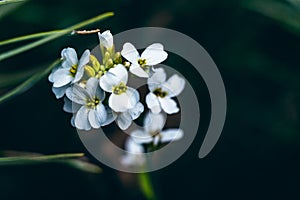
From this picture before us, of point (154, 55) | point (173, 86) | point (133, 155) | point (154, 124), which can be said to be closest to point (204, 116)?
point (133, 155)

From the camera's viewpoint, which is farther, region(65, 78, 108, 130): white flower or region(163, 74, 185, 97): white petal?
region(163, 74, 185, 97): white petal

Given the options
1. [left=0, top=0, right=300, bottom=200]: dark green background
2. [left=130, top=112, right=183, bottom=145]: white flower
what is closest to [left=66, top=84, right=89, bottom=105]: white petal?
[left=130, top=112, right=183, bottom=145]: white flower

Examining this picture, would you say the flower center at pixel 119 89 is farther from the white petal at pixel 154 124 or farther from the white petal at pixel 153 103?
the white petal at pixel 154 124

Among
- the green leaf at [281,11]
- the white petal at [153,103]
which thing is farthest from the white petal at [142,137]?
the green leaf at [281,11]

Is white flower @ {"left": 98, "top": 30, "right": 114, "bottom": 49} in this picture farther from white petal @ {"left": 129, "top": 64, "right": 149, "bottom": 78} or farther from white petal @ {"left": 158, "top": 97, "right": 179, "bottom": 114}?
white petal @ {"left": 158, "top": 97, "right": 179, "bottom": 114}

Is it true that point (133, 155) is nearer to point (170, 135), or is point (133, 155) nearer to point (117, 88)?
point (170, 135)

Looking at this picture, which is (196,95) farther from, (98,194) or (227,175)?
(98,194)

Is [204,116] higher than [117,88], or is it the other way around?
[204,116]
